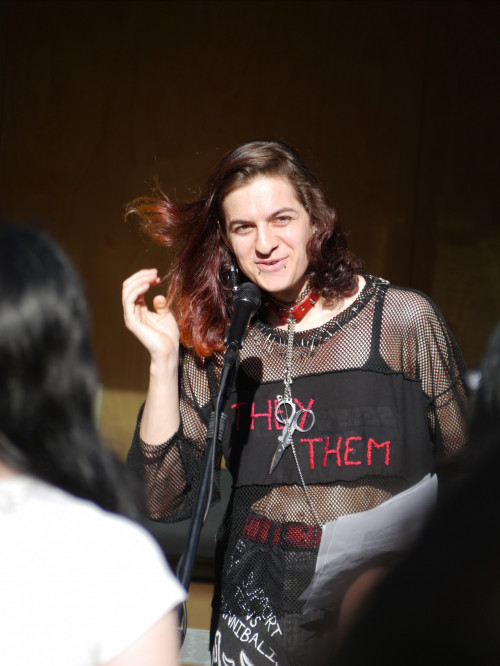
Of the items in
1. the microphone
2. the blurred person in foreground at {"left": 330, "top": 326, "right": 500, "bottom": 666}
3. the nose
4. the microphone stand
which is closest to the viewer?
the blurred person in foreground at {"left": 330, "top": 326, "right": 500, "bottom": 666}

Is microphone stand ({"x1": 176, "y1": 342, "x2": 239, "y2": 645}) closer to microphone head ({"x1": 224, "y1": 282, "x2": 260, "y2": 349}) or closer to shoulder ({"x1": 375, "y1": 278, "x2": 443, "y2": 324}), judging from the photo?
microphone head ({"x1": 224, "y1": 282, "x2": 260, "y2": 349})

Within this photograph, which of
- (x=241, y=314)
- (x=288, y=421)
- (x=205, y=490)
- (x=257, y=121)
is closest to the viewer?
(x=205, y=490)

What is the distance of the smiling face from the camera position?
1887 mm

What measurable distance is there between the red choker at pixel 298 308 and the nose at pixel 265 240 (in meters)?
0.16

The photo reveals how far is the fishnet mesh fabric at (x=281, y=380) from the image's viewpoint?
171 centimetres

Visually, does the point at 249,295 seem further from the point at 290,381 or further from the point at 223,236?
the point at 223,236

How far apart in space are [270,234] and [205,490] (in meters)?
0.76

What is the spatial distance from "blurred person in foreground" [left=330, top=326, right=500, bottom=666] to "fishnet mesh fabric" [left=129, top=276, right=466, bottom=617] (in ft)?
3.46

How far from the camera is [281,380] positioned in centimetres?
184

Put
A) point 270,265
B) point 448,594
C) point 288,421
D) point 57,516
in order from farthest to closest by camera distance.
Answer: point 270,265 → point 288,421 → point 57,516 → point 448,594

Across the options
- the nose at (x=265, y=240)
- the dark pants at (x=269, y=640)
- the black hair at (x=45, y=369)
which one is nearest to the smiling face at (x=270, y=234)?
the nose at (x=265, y=240)

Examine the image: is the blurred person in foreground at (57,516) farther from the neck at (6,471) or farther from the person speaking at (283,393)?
the person speaking at (283,393)

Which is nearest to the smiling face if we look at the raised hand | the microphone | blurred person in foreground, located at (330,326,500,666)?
the microphone

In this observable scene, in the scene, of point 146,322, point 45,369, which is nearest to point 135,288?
point 146,322
